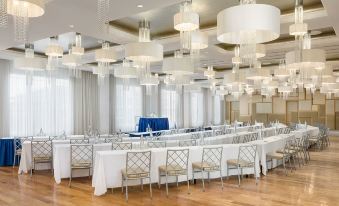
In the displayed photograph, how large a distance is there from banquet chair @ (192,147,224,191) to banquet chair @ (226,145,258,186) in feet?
0.89

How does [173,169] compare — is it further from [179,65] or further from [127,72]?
[127,72]

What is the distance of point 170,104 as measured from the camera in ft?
58.4

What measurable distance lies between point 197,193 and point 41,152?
4.36 meters

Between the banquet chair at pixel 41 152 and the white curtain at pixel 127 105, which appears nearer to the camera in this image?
the banquet chair at pixel 41 152

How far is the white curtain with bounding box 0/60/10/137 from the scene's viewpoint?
10.1 metres

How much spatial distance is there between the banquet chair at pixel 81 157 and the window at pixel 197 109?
13.3 m

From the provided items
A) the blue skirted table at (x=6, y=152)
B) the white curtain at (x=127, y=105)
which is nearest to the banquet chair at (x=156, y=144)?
the blue skirted table at (x=6, y=152)

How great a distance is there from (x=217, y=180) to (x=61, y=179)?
346cm

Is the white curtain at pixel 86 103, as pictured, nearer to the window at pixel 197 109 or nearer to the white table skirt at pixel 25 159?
the white table skirt at pixel 25 159

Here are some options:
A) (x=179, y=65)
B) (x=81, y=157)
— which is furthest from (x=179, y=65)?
(x=81, y=157)

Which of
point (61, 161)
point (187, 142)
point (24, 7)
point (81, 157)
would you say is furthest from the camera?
point (187, 142)

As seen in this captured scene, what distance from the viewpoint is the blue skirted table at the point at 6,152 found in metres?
8.35

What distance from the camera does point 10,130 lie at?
408 inches

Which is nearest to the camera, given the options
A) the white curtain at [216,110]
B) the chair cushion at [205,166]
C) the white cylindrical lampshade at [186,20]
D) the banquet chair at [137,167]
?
the white cylindrical lampshade at [186,20]
